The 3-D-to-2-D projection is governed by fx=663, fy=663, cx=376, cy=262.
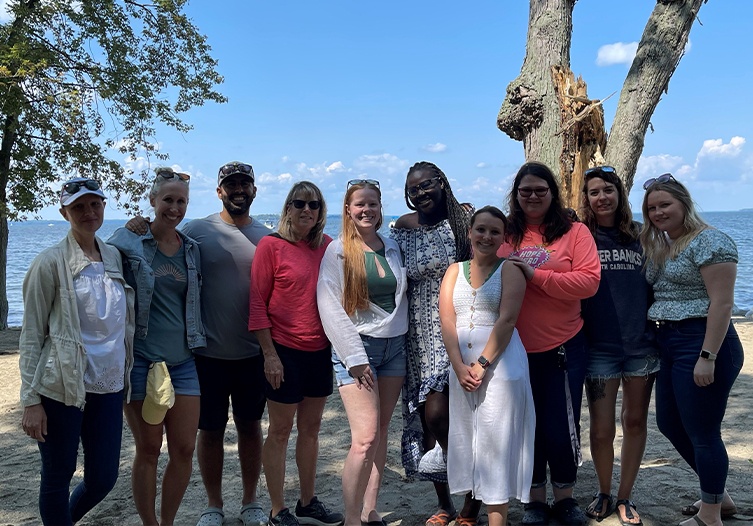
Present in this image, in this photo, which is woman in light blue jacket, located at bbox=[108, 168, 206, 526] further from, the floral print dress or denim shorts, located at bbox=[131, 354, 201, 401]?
the floral print dress

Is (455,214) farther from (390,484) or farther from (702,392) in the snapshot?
(390,484)

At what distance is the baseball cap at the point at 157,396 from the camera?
3.43m

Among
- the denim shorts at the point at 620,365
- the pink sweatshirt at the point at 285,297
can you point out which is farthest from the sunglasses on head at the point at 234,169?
the denim shorts at the point at 620,365

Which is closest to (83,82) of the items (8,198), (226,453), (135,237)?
(8,198)

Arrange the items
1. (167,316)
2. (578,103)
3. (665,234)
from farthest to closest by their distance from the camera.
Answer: (578,103) < (665,234) < (167,316)

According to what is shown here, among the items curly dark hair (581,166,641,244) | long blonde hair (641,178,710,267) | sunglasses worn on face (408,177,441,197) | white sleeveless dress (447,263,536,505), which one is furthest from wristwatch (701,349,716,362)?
sunglasses worn on face (408,177,441,197)

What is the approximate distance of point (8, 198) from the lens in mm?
12641

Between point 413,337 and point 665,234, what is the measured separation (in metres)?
1.60

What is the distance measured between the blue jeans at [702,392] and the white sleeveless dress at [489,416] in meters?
0.87

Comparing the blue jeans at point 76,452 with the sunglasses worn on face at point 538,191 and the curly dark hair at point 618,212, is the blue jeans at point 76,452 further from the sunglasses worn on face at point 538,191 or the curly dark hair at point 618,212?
the curly dark hair at point 618,212

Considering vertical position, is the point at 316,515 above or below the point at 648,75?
below

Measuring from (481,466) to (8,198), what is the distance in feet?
39.6

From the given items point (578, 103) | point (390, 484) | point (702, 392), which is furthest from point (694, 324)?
point (578, 103)

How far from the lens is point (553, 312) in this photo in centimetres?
378
